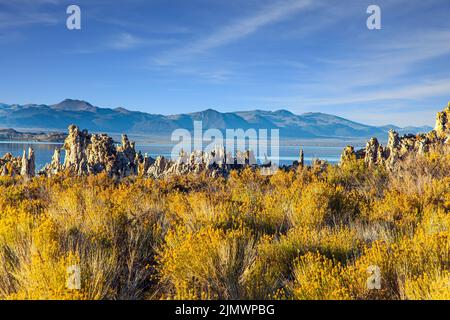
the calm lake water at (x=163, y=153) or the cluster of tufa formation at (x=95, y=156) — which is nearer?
the cluster of tufa formation at (x=95, y=156)

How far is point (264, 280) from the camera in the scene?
4.87 metres

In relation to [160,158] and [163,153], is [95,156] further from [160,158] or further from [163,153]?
[163,153]

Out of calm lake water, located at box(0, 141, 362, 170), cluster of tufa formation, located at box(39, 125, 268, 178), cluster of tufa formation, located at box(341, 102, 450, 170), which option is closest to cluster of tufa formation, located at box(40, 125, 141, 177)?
cluster of tufa formation, located at box(39, 125, 268, 178)

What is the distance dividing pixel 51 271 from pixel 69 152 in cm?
2326

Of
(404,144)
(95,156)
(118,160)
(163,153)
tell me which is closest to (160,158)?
(118,160)

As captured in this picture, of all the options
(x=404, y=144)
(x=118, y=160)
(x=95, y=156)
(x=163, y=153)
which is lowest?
(x=118, y=160)

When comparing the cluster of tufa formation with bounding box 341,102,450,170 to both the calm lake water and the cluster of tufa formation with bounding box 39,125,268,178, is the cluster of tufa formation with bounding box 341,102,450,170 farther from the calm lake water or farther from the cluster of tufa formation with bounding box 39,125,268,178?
the calm lake water

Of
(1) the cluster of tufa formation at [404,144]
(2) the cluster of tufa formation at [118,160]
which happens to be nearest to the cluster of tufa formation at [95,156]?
(2) the cluster of tufa formation at [118,160]

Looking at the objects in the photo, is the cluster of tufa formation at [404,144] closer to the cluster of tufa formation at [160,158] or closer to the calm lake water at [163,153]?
the cluster of tufa formation at [160,158]

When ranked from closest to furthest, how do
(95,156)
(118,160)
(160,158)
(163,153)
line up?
(95,156) → (118,160) → (160,158) → (163,153)

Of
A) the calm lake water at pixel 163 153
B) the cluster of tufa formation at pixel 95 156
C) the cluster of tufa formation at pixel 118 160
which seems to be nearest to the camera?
the cluster of tufa formation at pixel 95 156
